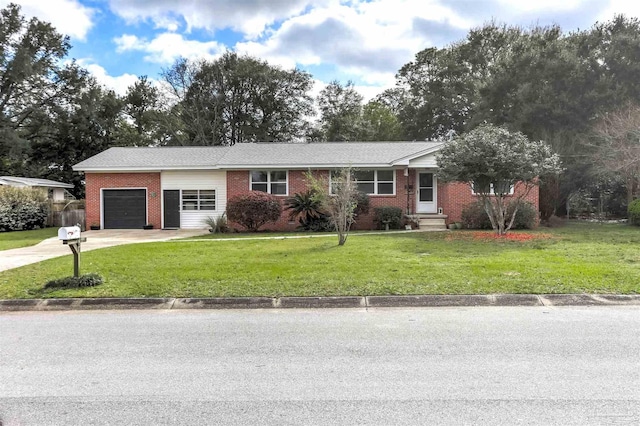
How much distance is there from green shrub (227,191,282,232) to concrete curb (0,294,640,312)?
11.6 m

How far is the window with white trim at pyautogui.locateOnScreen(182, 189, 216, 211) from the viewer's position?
22.0 meters

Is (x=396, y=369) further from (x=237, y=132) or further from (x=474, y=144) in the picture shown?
(x=237, y=132)

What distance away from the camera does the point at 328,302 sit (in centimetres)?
696

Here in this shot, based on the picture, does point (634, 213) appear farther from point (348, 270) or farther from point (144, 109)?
point (144, 109)

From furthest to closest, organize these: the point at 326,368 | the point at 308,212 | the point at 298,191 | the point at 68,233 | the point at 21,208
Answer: the point at 21,208 → the point at 298,191 → the point at 308,212 → the point at 68,233 → the point at 326,368

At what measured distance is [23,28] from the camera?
35656 millimetres

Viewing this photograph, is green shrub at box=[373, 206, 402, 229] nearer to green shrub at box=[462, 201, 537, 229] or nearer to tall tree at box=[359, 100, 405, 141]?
green shrub at box=[462, 201, 537, 229]

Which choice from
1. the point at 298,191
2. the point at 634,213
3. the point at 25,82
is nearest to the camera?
the point at 634,213

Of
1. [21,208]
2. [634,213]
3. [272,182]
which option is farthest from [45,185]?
[634,213]

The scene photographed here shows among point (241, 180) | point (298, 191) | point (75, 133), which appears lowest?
point (298, 191)

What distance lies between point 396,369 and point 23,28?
140 feet

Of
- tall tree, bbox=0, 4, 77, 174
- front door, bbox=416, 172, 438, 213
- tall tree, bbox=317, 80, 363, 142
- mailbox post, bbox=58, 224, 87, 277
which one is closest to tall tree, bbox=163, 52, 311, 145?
tall tree, bbox=317, 80, 363, 142

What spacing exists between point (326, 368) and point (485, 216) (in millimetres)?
15763

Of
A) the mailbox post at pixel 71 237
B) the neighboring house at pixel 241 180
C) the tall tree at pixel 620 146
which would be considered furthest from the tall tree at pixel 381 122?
the mailbox post at pixel 71 237
